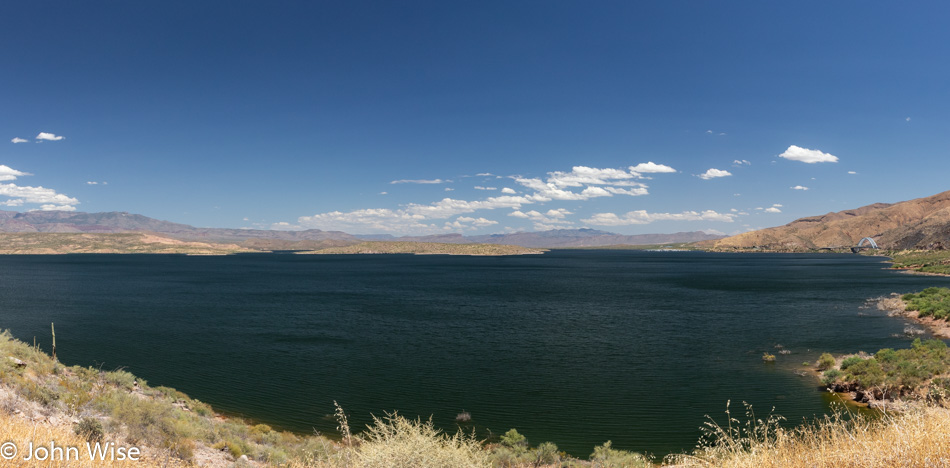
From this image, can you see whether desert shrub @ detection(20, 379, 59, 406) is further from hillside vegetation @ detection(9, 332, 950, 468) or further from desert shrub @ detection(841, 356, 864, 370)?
desert shrub @ detection(841, 356, 864, 370)

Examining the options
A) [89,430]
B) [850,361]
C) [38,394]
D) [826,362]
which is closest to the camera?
[89,430]

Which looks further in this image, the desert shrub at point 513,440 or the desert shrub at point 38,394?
the desert shrub at point 513,440

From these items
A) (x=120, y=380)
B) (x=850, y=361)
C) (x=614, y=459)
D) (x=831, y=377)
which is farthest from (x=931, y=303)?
(x=120, y=380)

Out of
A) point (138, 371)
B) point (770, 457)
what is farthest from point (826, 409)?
point (138, 371)

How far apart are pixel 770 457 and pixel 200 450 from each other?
53.3 feet

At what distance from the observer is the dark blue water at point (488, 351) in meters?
24.3

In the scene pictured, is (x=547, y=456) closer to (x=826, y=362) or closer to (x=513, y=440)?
(x=513, y=440)

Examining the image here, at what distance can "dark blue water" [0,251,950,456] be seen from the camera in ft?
79.8

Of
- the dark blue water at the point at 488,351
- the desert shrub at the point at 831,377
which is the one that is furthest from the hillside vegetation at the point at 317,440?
the desert shrub at the point at 831,377

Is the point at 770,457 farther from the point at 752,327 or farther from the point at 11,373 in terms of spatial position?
the point at 752,327

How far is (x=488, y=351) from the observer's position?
1496 inches

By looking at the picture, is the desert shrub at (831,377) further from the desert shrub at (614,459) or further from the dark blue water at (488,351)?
the desert shrub at (614,459)

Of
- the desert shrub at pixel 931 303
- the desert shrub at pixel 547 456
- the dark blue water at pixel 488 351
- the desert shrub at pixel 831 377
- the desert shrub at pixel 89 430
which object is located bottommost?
the dark blue water at pixel 488 351

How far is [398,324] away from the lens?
165ft
